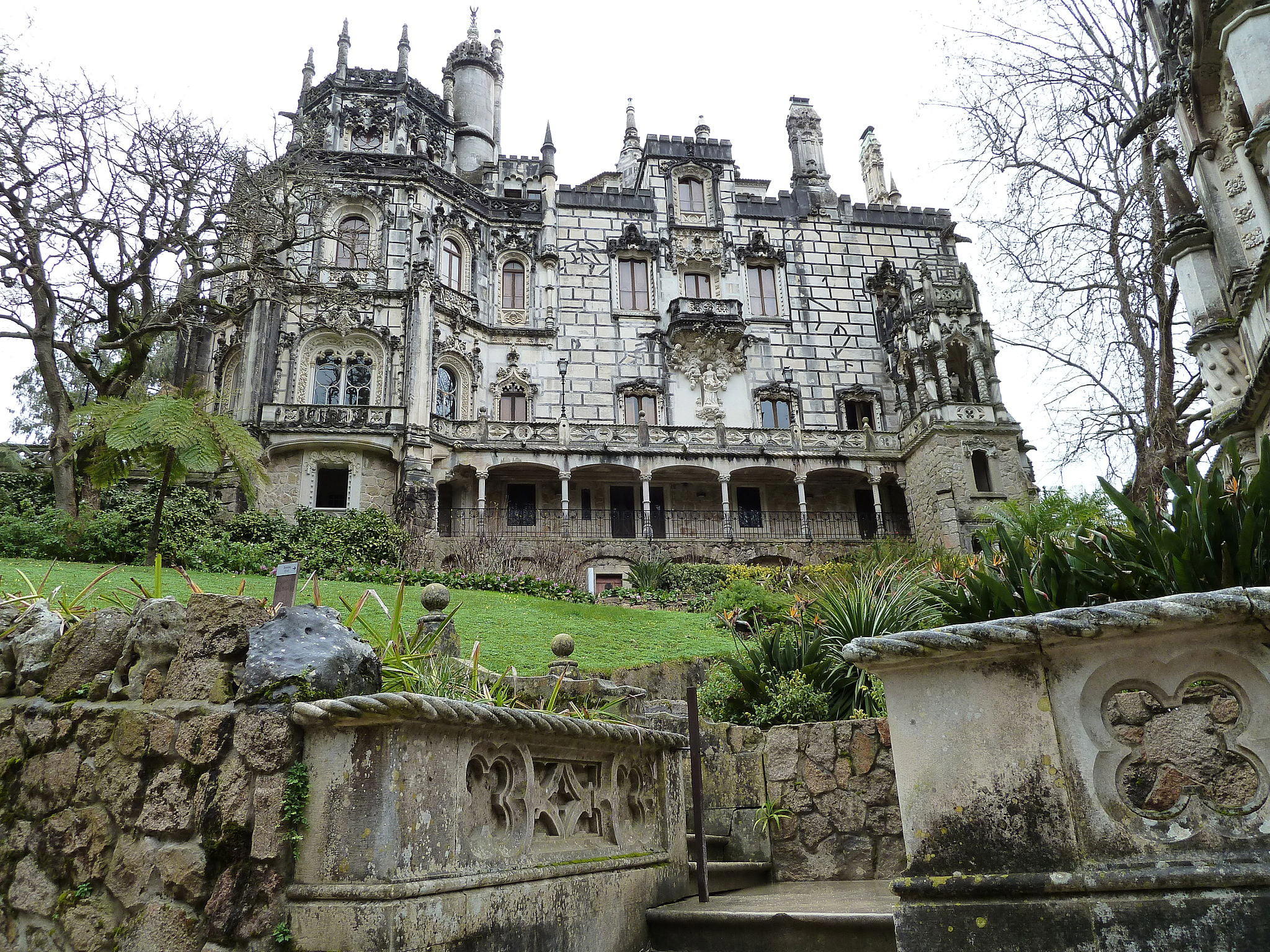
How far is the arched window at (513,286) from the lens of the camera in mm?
32125

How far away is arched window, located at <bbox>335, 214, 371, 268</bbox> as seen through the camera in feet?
96.4

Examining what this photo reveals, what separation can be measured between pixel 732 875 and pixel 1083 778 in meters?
3.91

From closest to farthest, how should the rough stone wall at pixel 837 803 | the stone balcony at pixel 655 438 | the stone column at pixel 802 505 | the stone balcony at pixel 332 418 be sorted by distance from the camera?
the rough stone wall at pixel 837 803 < the stone balcony at pixel 332 418 < the stone balcony at pixel 655 438 < the stone column at pixel 802 505

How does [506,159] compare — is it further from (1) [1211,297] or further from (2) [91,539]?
(1) [1211,297]

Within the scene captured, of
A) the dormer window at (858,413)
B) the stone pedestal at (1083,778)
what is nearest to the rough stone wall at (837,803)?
the stone pedestal at (1083,778)

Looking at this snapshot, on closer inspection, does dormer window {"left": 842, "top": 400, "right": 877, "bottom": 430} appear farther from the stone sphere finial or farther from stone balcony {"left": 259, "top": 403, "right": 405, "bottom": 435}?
the stone sphere finial

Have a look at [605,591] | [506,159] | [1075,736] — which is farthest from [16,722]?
[506,159]

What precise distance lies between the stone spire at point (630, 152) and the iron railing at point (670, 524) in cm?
1690

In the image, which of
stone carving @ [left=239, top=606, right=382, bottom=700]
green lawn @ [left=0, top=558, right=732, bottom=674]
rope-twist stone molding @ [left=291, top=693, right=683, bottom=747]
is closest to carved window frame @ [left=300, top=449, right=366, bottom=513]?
green lawn @ [left=0, top=558, right=732, bottom=674]

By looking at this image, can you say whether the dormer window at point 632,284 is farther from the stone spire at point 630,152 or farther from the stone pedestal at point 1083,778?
the stone pedestal at point 1083,778

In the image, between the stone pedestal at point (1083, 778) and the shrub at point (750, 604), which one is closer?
the stone pedestal at point (1083, 778)

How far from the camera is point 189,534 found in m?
20.4

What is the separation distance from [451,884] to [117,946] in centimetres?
152

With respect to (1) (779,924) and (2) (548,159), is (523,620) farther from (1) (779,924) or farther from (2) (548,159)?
(2) (548,159)
